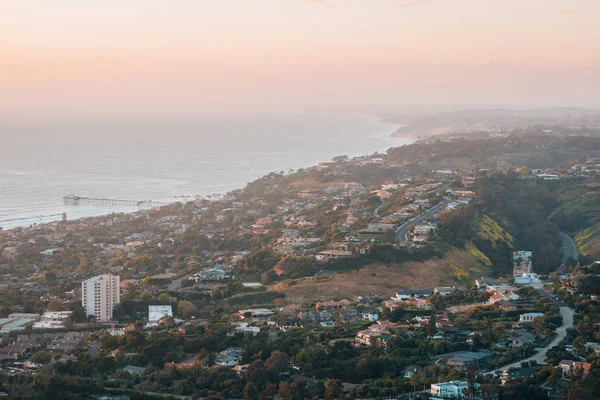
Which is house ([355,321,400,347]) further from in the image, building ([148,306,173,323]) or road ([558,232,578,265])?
road ([558,232,578,265])

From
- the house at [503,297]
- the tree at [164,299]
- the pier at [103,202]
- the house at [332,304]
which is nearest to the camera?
the house at [503,297]

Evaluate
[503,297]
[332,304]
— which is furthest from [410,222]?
[503,297]

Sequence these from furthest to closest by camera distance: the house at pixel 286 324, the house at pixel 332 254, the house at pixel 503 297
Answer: the house at pixel 332 254 < the house at pixel 503 297 < the house at pixel 286 324

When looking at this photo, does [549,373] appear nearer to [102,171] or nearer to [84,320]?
[84,320]

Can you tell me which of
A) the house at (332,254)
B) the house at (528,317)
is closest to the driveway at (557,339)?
the house at (528,317)

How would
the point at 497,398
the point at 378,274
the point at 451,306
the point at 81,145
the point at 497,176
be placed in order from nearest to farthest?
the point at 497,398, the point at 451,306, the point at 378,274, the point at 497,176, the point at 81,145

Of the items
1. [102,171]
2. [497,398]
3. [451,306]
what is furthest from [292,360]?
[102,171]

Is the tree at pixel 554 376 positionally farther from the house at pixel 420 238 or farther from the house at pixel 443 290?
the house at pixel 420 238

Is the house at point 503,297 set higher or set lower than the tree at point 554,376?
lower
